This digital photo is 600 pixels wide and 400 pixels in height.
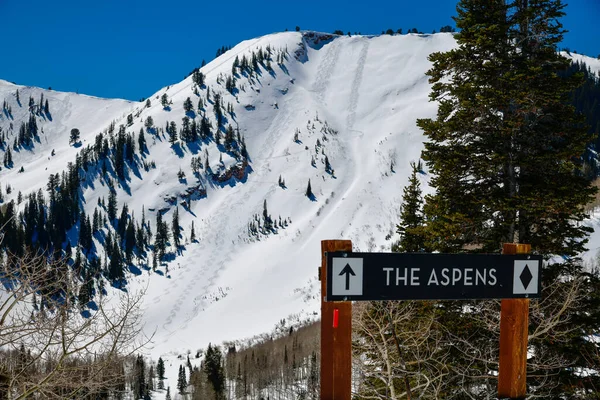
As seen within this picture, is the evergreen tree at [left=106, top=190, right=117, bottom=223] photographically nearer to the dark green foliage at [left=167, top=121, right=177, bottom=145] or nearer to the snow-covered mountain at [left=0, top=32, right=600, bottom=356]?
the snow-covered mountain at [left=0, top=32, right=600, bottom=356]

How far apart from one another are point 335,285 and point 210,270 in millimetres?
129446

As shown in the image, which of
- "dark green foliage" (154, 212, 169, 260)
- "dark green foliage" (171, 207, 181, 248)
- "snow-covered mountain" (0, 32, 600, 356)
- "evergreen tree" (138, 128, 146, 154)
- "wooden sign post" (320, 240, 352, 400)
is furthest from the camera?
"evergreen tree" (138, 128, 146, 154)

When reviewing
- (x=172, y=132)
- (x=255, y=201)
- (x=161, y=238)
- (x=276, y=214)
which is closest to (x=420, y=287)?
(x=276, y=214)

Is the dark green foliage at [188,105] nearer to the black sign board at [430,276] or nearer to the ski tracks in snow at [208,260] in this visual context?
the ski tracks in snow at [208,260]

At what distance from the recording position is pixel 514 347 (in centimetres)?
427

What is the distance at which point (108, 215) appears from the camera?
494 ft

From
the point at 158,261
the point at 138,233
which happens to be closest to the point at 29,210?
the point at 138,233

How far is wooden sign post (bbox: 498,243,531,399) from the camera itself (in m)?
4.23

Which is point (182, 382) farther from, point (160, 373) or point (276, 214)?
point (276, 214)

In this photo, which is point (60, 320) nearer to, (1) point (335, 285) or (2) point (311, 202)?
(1) point (335, 285)

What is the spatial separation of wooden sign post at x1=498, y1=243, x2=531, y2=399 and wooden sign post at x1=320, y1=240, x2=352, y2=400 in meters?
1.64

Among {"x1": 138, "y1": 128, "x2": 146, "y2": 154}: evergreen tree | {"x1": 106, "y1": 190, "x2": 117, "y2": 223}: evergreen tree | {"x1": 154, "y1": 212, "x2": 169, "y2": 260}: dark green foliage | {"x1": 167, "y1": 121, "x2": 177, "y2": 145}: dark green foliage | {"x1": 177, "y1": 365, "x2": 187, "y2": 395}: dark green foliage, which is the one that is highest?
{"x1": 167, "y1": 121, "x2": 177, "y2": 145}: dark green foliage

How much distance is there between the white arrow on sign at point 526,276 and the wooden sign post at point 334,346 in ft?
5.54

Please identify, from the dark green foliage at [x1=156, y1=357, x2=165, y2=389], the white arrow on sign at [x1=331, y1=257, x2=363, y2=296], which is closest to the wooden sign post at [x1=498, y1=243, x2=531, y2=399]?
the white arrow on sign at [x1=331, y1=257, x2=363, y2=296]
